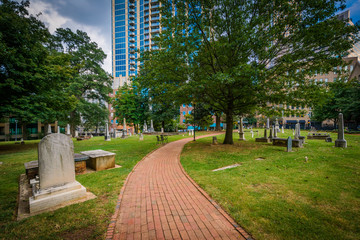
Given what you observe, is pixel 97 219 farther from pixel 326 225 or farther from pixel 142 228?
pixel 326 225

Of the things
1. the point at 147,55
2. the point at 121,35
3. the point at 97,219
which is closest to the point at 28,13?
the point at 147,55

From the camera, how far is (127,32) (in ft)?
184

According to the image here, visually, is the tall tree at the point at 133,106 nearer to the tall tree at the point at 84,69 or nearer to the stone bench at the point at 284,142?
the tall tree at the point at 84,69

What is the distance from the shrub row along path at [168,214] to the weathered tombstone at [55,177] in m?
1.33

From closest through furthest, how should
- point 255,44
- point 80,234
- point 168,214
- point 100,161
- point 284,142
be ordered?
point 80,234 < point 168,214 < point 100,161 < point 255,44 < point 284,142

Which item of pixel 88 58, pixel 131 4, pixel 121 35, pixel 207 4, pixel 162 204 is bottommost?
pixel 162 204

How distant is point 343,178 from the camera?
479cm

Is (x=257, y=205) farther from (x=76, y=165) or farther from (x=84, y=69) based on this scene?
(x=84, y=69)

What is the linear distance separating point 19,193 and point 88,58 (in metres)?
27.4

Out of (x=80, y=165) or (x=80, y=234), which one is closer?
(x=80, y=234)

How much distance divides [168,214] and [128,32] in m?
67.6

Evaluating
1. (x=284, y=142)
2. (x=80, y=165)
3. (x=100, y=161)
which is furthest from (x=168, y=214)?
(x=284, y=142)

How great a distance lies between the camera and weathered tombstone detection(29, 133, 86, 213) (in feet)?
10.9

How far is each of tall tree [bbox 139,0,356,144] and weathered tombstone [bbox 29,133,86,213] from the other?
6.41m
